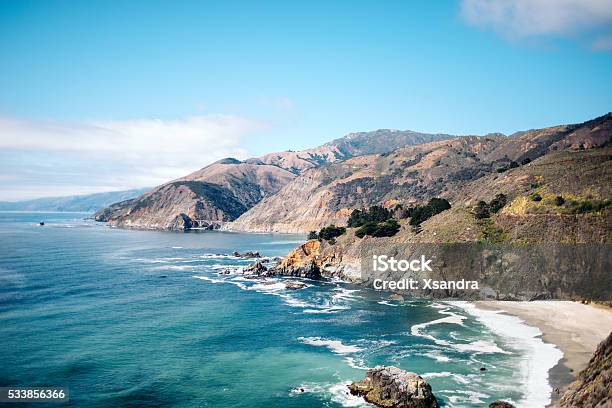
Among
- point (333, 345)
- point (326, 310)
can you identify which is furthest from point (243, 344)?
point (326, 310)

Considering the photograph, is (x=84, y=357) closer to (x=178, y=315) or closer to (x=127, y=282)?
(x=178, y=315)

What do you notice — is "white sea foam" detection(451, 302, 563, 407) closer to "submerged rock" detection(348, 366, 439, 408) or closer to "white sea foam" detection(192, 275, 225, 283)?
"submerged rock" detection(348, 366, 439, 408)

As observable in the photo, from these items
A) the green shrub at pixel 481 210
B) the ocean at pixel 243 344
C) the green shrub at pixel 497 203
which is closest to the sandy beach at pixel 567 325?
the ocean at pixel 243 344

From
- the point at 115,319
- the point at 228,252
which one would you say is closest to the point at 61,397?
the point at 115,319

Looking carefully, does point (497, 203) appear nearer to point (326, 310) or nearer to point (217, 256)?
point (326, 310)

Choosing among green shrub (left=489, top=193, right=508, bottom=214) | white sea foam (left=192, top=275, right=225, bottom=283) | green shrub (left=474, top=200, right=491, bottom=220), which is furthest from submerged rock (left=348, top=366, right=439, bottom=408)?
white sea foam (left=192, top=275, right=225, bottom=283)

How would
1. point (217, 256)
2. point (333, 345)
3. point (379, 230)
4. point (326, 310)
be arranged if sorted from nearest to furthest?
point (333, 345), point (326, 310), point (379, 230), point (217, 256)
